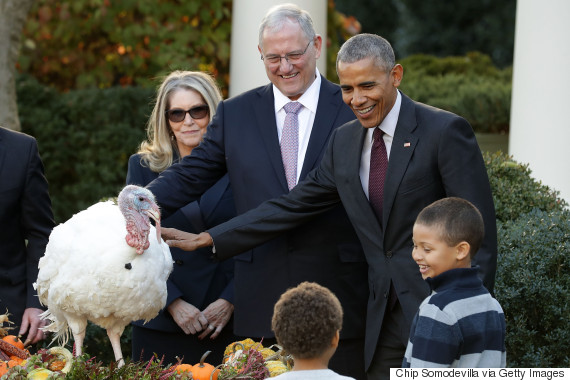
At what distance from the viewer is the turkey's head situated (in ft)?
12.7

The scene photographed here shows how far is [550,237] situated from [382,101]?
201cm

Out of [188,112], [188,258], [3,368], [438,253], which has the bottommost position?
[3,368]

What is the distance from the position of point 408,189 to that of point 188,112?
1.70m

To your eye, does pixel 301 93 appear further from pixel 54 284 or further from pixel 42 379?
pixel 42 379

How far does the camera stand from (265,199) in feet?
15.7

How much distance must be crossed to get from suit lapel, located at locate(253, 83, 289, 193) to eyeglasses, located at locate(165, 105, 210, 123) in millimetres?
407

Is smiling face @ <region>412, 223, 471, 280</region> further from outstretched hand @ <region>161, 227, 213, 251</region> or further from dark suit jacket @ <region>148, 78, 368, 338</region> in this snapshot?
outstretched hand @ <region>161, 227, 213, 251</region>

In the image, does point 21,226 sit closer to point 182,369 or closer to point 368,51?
point 182,369

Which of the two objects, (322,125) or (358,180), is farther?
(322,125)

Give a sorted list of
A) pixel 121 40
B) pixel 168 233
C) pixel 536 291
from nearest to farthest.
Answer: pixel 168 233 → pixel 536 291 → pixel 121 40

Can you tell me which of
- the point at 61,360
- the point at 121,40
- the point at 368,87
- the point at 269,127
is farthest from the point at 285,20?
the point at 121,40

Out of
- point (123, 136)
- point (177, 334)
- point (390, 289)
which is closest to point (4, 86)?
point (123, 136)

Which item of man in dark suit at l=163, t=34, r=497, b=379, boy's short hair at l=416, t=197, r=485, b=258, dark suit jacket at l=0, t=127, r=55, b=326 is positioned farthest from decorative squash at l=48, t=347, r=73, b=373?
boy's short hair at l=416, t=197, r=485, b=258

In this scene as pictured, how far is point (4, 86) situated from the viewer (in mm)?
8836
